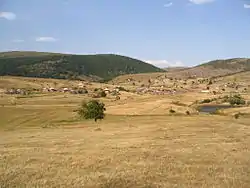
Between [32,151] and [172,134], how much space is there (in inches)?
615

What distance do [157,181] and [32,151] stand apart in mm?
11981

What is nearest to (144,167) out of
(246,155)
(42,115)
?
(246,155)

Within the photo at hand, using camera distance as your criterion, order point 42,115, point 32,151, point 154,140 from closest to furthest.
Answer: point 32,151
point 154,140
point 42,115

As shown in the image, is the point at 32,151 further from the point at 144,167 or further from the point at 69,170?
the point at 144,167

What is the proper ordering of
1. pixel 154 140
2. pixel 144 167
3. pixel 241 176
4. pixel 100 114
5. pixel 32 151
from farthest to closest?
pixel 100 114 < pixel 154 140 < pixel 32 151 < pixel 144 167 < pixel 241 176

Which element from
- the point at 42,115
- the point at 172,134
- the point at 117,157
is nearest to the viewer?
the point at 117,157

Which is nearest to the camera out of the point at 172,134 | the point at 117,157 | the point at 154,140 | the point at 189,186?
the point at 189,186

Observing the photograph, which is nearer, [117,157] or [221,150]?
[117,157]

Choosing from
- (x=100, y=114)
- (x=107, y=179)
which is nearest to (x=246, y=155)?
(x=107, y=179)

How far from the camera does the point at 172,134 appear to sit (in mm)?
39781

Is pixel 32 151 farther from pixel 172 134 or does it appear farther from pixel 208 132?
pixel 208 132

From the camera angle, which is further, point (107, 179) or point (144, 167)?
point (144, 167)

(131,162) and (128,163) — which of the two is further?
(131,162)

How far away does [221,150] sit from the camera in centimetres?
2959
